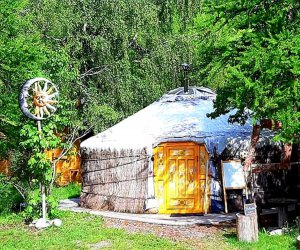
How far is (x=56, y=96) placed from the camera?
9.05m

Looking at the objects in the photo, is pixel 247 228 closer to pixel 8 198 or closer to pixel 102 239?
pixel 102 239

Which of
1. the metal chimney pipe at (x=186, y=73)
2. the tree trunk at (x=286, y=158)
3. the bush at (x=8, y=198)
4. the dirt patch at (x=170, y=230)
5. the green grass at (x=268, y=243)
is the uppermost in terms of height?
the metal chimney pipe at (x=186, y=73)

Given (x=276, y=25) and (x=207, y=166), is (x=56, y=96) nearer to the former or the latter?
(x=207, y=166)

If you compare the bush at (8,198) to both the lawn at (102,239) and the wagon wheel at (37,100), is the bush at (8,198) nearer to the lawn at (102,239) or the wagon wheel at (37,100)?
the lawn at (102,239)

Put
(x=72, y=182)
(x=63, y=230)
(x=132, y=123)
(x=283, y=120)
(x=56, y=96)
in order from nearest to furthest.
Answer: (x=283, y=120)
(x=63, y=230)
(x=56, y=96)
(x=132, y=123)
(x=72, y=182)

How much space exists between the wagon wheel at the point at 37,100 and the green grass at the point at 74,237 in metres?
1.88

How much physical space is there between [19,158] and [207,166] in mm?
3541

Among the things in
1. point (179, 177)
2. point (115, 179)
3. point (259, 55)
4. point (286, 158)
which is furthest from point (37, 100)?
point (286, 158)

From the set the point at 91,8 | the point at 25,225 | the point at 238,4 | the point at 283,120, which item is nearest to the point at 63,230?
the point at 25,225

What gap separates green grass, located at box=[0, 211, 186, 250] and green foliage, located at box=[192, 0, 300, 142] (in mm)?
2266

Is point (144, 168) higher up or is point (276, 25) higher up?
point (276, 25)

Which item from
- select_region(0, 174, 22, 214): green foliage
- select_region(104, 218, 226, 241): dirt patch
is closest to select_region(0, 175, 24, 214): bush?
select_region(0, 174, 22, 214): green foliage

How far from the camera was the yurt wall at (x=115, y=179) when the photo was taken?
394 inches

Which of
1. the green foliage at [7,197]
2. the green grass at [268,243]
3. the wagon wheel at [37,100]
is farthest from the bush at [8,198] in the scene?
the green grass at [268,243]
